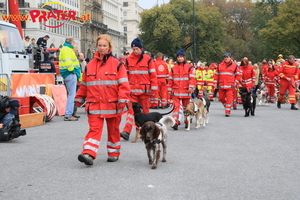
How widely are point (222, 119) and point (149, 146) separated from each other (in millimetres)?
9016

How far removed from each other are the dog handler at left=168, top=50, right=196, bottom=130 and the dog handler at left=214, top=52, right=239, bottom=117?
3702 mm

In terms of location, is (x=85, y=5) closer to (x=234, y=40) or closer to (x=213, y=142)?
(x=234, y=40)

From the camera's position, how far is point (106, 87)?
795 cm

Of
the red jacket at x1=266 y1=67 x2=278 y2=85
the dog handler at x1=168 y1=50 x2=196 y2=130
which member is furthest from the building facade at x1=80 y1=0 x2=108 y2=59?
the dog handler at x1=168 y1=50 x2=196 y2=130

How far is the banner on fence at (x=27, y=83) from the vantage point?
586 inches

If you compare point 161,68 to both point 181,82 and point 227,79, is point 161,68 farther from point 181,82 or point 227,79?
point 181,82

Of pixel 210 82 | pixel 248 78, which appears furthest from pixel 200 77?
pixel 248 78

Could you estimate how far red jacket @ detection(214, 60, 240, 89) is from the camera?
17.0m

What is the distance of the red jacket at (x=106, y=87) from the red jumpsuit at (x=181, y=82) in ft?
18.0

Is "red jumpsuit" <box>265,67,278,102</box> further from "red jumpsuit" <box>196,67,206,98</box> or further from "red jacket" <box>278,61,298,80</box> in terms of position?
"red jacket" <box>278,61,298,80</box>

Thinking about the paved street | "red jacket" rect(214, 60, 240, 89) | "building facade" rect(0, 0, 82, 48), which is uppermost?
"building facade" rect(0, 0, 82, 48)

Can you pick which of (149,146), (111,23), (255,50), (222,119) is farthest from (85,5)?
(149,146)

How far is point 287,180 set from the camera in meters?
7.04

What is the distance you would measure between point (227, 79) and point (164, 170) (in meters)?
9.73
